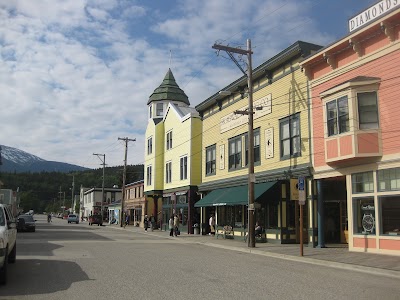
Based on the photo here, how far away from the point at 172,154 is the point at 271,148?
58.5ft

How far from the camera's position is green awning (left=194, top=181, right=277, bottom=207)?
2370cm

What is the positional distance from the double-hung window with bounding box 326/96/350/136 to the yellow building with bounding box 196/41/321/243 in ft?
6.67

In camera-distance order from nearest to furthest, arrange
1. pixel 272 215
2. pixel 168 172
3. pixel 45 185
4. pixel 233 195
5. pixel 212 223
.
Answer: pixel 272 215 < pixel 233 195 < pixel 212 223 < pixel 168 172 < pixel 45 185

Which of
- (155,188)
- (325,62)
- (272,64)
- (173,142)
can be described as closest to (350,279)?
(325,62)

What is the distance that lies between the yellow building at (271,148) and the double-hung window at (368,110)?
3.83 m

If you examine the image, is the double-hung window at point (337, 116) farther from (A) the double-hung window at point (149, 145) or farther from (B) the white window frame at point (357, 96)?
(A) the double-hung window at point (149, 145)

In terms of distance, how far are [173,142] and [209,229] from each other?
33.2 ft

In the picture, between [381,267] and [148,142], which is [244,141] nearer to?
[381,267]

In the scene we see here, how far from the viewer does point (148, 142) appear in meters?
47.2

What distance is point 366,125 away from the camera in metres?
A: 17.9

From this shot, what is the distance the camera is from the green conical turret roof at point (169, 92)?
48219 millimetres

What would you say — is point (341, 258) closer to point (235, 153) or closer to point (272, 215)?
point (272, 215)

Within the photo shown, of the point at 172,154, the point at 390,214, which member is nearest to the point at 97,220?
the point at 172,154

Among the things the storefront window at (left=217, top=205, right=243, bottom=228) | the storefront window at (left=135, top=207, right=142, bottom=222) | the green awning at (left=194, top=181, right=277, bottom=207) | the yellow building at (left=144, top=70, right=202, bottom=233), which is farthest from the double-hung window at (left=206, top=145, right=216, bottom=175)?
the storefront window at (left=135, top=207, right=142, bottom=222)
